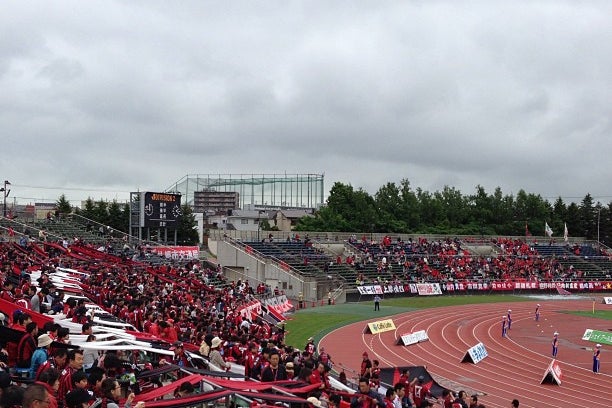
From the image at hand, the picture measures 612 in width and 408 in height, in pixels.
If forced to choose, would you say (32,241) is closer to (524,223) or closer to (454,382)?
(454,382)

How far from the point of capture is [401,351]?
34.0 m

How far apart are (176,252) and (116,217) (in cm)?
2908

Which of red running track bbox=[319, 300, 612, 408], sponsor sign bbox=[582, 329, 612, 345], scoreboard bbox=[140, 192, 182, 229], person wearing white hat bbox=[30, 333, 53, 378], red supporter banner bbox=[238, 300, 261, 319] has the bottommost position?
red running track bbox=[319, 300, 612, 408]

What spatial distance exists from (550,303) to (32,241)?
43.1m

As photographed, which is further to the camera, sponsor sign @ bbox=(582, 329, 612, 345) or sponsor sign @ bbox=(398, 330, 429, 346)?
sponsor sign @ bbox=(582, 329, 612, 345)

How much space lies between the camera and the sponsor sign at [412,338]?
3570cm

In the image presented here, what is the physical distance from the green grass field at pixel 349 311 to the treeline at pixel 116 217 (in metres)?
28.8

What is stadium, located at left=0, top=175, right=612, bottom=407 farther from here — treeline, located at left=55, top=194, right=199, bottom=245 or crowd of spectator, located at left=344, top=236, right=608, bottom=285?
treeline, located at left=55, top=194, right=199, bottom=245

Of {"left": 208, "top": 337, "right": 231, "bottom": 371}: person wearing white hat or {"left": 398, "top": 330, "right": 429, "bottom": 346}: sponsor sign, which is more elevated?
{"left": 208, "top": 337, "right": 231, "bottom": 371}: person wearing white hat

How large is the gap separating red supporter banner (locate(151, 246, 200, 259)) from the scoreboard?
9.86 feet

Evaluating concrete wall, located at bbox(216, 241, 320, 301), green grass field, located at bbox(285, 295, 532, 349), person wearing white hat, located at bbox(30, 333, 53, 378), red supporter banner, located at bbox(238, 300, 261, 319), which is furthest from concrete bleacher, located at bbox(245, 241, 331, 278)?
person wearing white hat, located at bbox(30, 333, 53, 378)

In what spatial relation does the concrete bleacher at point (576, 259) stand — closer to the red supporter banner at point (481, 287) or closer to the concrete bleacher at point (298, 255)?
the red supporter banner at point (481, 287)

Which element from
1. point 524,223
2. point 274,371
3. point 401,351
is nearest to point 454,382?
point 401,351

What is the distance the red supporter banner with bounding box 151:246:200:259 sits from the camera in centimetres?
5047
